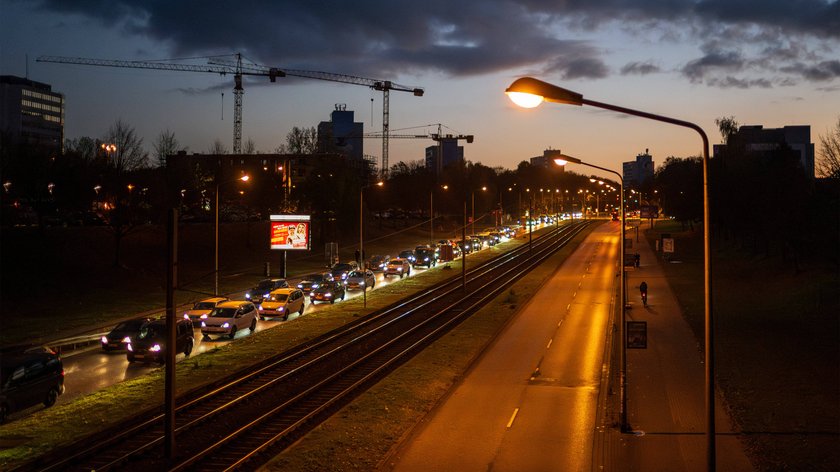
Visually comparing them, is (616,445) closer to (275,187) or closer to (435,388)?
(435,388)

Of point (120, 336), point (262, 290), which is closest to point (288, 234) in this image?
point (262, 290)

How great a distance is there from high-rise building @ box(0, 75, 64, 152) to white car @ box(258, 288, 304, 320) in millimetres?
159028

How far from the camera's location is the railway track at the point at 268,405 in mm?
16281

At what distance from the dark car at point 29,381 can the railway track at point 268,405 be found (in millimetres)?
3448

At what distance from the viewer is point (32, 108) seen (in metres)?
186

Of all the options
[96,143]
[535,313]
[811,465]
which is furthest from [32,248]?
[811,465]

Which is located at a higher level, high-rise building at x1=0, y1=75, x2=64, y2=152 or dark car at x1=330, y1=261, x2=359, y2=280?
high-rise building at x1=0, y1=75, x2=64, y2=152

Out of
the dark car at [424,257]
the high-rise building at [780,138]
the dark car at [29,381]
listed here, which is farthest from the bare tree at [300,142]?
the high-rise building at [780,138]

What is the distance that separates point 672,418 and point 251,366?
14.9m

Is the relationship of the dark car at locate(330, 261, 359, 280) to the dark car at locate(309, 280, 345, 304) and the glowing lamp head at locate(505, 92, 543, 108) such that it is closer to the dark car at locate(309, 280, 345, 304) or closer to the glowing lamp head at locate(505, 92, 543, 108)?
the dark car at locate(309, 280, 345, 304)

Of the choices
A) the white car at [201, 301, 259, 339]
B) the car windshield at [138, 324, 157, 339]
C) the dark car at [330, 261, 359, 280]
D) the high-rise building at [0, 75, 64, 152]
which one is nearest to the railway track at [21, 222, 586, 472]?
the white car at [201, 301, 259, 339]

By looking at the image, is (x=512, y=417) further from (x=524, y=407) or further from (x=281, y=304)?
(x=281, y=304)

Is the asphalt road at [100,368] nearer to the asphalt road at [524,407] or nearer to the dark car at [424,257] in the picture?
the asphalt road at [524,407]

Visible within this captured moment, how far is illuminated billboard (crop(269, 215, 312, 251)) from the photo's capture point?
50906mm
